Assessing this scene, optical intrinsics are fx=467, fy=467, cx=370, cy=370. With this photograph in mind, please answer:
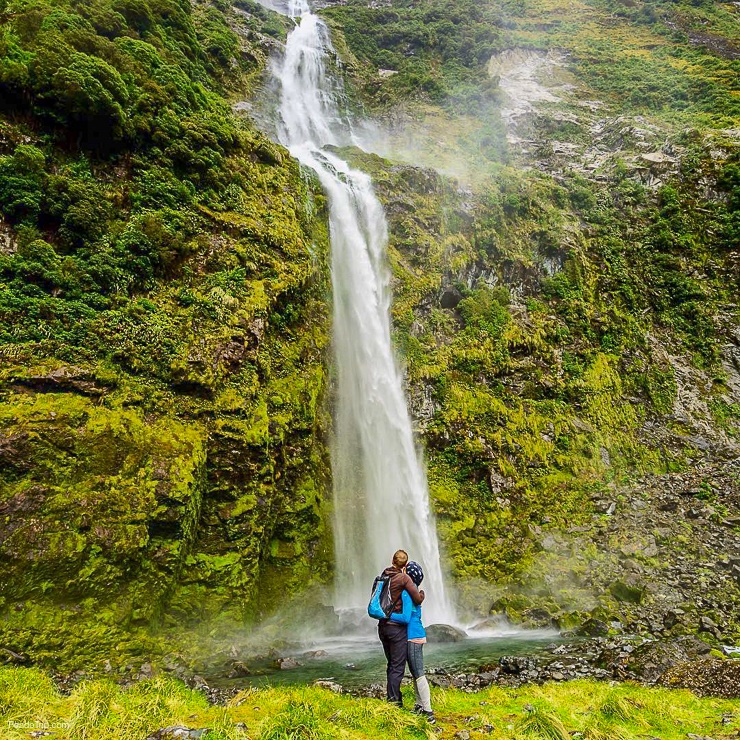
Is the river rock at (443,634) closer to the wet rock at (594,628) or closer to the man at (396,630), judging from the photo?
the wet rock at (594,628)

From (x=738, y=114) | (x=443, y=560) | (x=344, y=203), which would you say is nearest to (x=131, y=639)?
(x=443, y=560)

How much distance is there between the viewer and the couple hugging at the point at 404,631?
229 inches

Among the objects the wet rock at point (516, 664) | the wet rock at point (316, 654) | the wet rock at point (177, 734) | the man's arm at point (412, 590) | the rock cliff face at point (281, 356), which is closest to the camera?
the wet rock at point (177, 734)

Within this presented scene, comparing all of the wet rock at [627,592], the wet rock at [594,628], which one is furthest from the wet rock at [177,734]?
the wet rock at [627,592]

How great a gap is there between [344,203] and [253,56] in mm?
22360

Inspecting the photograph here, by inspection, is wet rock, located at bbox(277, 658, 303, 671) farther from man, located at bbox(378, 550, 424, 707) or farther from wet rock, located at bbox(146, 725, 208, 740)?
wet rock, located at bbox(146, 725, 208, 740)

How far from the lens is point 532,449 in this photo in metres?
19.6

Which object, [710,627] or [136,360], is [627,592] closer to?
[710,627]

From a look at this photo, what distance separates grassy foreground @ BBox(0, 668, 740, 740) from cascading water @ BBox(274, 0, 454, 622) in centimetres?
798

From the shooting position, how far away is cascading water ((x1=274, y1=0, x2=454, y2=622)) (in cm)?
1545

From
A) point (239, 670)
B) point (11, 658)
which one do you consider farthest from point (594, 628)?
point (11, 658)

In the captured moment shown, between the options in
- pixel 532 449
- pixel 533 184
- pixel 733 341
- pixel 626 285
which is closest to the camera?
pixel 532 449

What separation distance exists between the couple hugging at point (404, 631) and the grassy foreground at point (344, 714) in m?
0.34

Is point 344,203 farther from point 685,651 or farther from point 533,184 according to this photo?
point 685,651
